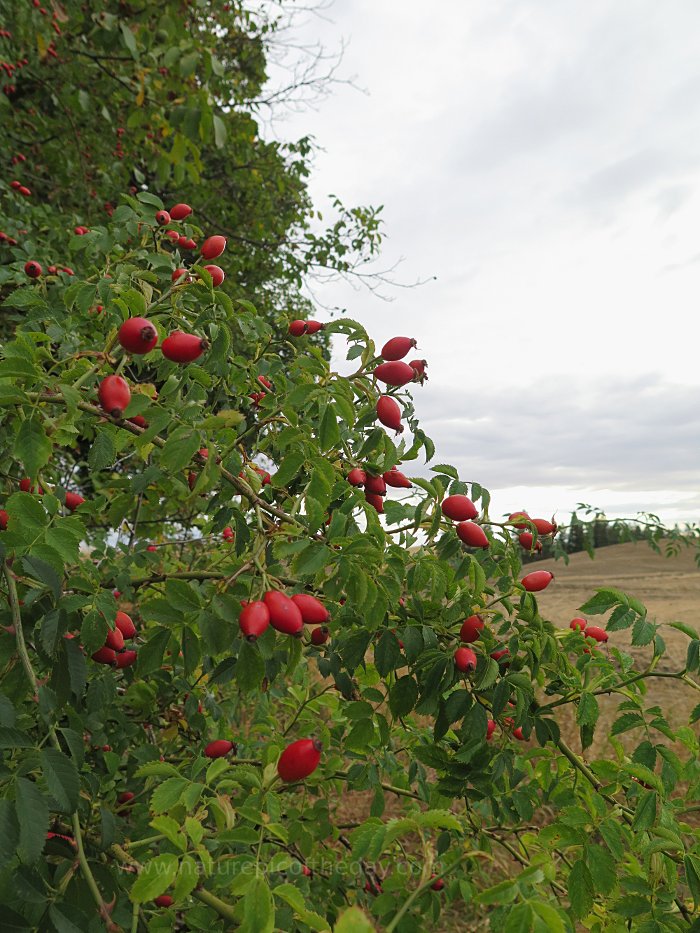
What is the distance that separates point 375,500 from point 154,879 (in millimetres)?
881

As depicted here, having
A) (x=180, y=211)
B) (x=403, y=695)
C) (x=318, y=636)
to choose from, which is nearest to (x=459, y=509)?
(x=403, y=695)

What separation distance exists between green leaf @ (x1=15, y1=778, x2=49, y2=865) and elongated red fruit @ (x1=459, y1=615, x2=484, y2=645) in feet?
2.84

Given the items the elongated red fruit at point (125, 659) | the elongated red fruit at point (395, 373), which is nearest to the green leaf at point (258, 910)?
the elongated red fruit at point (125, 659)

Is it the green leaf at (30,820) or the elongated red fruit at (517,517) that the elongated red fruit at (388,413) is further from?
the green leaf at (30,820)

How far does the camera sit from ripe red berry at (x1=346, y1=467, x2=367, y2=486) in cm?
142

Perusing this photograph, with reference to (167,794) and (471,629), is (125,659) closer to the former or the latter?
(167,794)

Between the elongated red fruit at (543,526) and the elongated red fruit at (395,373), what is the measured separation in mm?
490

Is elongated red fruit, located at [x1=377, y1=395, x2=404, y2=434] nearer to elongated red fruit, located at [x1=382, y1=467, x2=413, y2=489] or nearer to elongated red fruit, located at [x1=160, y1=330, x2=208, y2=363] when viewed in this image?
elongated red fruit, located at [x1=382, y1=467, x2=413, y2=489]

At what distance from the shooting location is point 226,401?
1.83m

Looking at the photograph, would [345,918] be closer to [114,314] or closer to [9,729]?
[9,729]

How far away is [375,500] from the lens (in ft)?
4.88

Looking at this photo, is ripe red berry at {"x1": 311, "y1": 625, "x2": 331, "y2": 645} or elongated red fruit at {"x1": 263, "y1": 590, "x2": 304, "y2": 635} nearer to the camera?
elongated red fruit at {"x1": 263, "y1": 590, "x2": 304, "y2": 635}

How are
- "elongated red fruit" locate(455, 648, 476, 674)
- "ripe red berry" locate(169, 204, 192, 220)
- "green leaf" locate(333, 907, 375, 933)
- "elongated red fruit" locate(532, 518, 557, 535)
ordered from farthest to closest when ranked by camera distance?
"ripe red berry" locate(169, 204, 192, 220) → "elongated red fruit" locate(532, 518, 557, 535) → "elongated red fruit" locate(455, 648, 476, 674) → "green leaf" locate(333, 907, 375, 933)

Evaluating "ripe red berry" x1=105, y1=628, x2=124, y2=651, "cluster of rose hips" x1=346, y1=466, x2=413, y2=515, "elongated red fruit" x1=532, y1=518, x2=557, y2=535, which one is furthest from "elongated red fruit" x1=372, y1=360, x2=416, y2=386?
"ripe red berry" x1=105, y1=628, x2=124, y2=651
